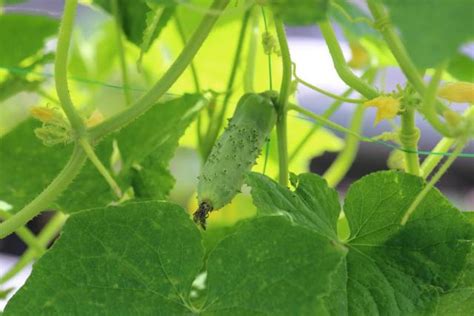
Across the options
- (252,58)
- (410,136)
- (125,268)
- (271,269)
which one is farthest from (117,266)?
(252,58)

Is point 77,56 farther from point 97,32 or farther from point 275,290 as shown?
A: point 275,290

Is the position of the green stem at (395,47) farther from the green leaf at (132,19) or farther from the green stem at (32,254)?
the green stem at (32,254)

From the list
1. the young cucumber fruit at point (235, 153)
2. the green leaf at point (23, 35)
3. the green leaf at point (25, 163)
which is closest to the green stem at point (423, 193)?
the young cucumber fruit at point (235, 153)

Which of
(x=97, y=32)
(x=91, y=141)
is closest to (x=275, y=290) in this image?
(x=91, y=141)

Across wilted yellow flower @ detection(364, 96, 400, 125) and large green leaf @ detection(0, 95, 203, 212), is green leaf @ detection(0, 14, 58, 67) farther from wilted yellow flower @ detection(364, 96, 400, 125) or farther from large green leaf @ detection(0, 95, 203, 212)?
wilted yellow flower @ detection(364, 96, 400, 125)

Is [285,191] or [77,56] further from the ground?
[285,191]

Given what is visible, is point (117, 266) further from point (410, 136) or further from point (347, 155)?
point (347, 155)
